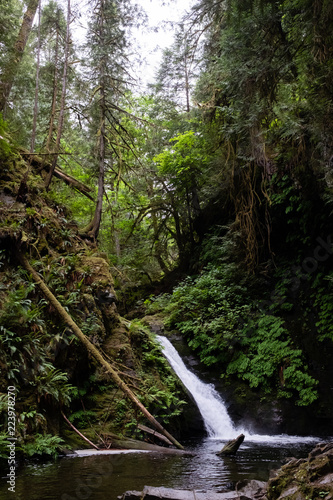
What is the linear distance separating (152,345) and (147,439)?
2966mm

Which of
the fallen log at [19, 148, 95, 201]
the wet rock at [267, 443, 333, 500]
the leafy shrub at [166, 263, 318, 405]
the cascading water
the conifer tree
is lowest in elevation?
the cascading water

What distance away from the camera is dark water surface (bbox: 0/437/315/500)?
3924mm

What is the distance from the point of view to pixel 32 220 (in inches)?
337

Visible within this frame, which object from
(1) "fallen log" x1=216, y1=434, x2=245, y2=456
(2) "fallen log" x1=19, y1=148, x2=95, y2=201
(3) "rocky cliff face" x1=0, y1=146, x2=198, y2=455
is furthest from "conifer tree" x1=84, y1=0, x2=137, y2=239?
(1) "fallen log" x1=216, y1=434, x2=245, y2=456

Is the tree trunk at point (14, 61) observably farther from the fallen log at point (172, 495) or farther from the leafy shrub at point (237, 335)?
the fallen log at point (172, 495)

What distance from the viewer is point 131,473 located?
187 inches

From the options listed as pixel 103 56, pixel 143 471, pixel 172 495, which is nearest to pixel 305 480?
pixel 172 495

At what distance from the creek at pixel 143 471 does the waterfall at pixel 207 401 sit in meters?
1.17

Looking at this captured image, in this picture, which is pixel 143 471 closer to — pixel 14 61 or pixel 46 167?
pixel 46 167

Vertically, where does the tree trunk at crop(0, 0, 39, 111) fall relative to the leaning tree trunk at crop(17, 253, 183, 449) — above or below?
above

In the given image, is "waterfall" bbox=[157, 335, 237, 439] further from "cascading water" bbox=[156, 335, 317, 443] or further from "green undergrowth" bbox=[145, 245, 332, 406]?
"green undergrowth" bbox=[145, 245, 332, 406]

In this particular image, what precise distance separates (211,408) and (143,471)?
5.19 m

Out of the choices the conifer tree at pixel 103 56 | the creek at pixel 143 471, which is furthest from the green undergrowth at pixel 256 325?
the conifer tree at pixel 103 56

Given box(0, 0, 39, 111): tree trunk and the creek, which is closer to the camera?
the creek
